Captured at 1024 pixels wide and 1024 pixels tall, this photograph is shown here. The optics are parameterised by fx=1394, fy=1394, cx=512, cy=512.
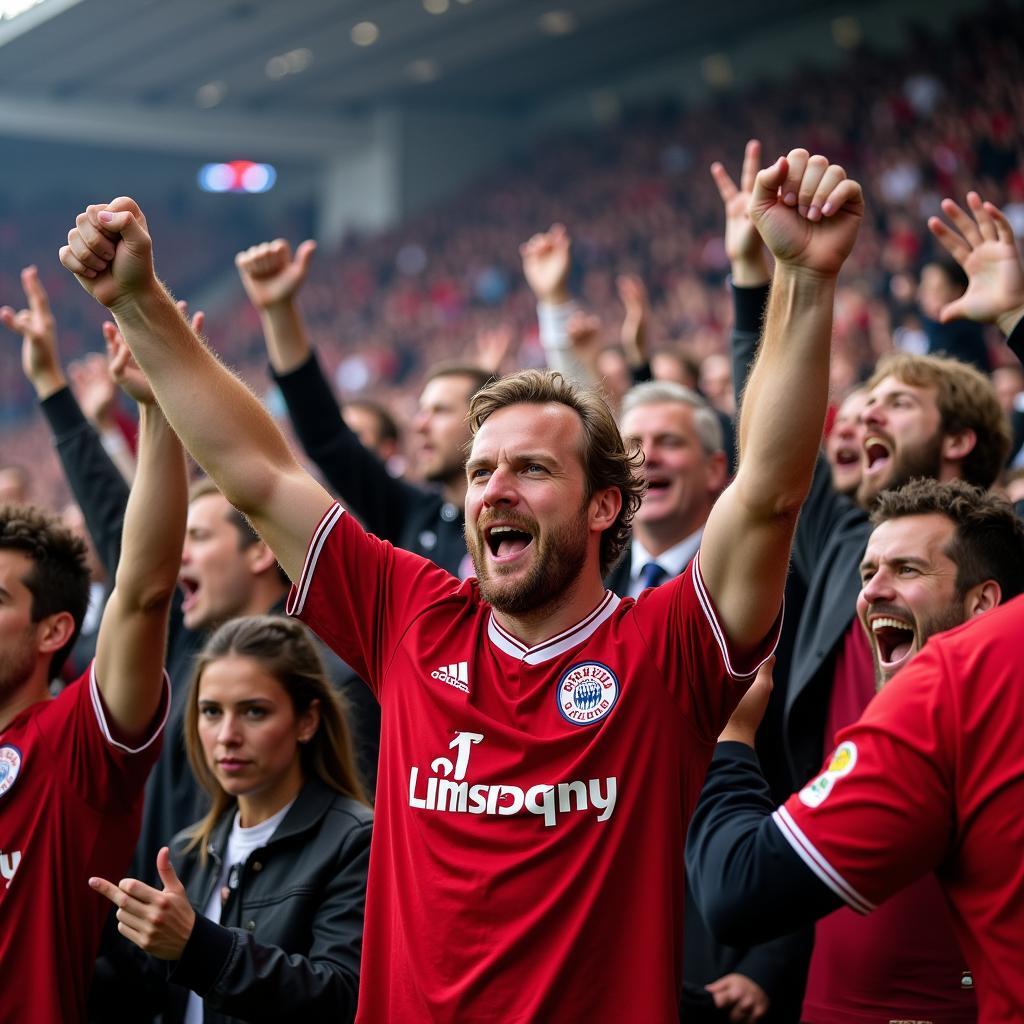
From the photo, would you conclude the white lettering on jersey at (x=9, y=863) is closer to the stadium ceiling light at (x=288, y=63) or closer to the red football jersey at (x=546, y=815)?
the red football jersey at (x=546, y=815)

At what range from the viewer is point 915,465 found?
11.6ft

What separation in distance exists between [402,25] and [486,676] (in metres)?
19.8

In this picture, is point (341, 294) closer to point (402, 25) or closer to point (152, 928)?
point (402, 25)

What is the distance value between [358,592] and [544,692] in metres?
0.43

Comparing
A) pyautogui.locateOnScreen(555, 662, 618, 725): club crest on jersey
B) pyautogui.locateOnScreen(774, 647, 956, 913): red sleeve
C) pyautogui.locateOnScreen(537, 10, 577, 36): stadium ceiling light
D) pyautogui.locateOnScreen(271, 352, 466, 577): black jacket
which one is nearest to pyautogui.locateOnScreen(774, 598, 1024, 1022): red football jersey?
pyautogui.locateOnScreen(774, 647, 956, 913): red sleeve

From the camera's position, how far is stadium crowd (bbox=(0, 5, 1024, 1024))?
2109 millimetres

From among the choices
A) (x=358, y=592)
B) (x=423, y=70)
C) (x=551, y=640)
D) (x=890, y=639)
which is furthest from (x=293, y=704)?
(x=423, y=70)

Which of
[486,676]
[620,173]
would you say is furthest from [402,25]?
[486,676]

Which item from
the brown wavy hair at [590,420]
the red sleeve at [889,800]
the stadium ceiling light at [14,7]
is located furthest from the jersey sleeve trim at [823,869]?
the stadium ceiling light at [14,7]

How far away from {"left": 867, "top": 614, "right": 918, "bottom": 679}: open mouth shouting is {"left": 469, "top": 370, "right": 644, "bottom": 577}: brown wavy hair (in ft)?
1.70

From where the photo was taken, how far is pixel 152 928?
8.37 ft

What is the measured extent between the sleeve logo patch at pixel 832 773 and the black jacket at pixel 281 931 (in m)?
1.23

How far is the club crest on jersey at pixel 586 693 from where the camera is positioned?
2348mm

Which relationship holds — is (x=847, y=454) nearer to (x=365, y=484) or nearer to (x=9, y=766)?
(x=365, y=484)
